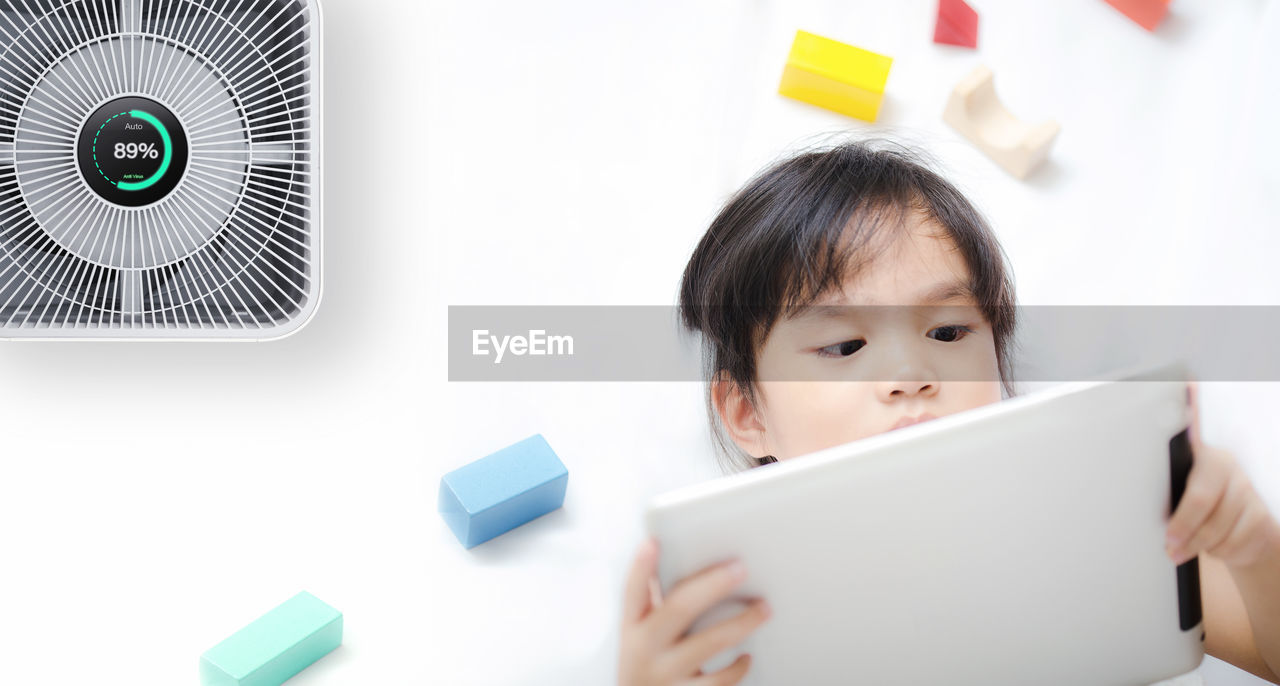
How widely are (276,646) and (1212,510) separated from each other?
68 centimetres

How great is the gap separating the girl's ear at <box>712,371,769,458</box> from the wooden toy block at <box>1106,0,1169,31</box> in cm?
57

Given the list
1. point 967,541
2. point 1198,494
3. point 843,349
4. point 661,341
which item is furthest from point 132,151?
point 1198,494

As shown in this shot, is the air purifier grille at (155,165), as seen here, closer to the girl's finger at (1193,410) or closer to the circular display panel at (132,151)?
the circular display panel at (132,151)

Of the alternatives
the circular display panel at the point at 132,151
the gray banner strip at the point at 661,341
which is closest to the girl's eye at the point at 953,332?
the gray banner strip at the point at 661,341

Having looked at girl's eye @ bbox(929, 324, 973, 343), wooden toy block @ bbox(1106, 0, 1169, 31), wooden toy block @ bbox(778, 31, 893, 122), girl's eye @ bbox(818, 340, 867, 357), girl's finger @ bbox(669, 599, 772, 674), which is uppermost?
wooden toy block @ bbox(1106, 0, 1169, 31)

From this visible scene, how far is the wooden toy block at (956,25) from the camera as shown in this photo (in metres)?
1.05

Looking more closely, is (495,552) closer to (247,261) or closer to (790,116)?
(247,261)

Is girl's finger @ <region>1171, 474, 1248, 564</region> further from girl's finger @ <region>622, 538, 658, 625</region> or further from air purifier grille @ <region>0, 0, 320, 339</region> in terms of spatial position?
air purifier grille @ <region>0, 0, 320, 339</region>

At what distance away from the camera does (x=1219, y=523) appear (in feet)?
2.17

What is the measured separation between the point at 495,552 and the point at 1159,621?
523 mm

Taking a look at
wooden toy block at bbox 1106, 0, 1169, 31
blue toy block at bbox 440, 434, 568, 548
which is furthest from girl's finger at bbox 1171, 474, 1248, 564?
wooden toy block at bbox 1106, 0, 1169, 31

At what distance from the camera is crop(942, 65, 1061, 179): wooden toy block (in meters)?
1.00

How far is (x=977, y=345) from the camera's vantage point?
0.85m

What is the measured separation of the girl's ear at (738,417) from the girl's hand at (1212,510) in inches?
14.2
